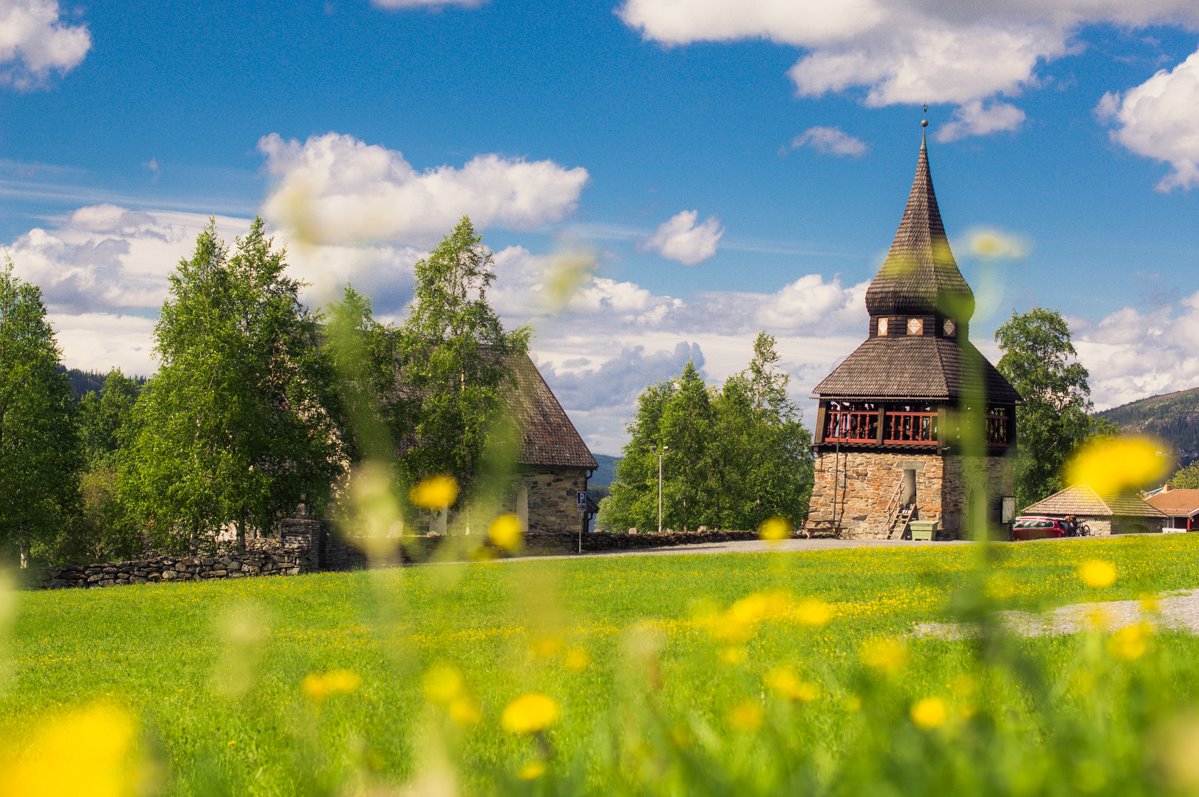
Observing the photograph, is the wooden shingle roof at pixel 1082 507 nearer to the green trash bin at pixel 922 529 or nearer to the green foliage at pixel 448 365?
the green trash bin at pixel 922 529

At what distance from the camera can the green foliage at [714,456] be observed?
65.6 meters

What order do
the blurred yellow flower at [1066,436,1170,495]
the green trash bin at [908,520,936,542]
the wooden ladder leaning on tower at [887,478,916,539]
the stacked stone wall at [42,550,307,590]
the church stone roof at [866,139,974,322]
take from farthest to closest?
1. the church stone roof at [866,139,974,322]
2. the wooden ladder leaning on tower at [887,478,916,539]
3. the green trash bin at [908,520,936,542]
4. the stacked stone wall at [42,550,307,590]
5. the blurred yellow flower at [1066,436,1170,495]

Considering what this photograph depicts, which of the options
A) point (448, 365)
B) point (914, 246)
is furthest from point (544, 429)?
point (914, 246)

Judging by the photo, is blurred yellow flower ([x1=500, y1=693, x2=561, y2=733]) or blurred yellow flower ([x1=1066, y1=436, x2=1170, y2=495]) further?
blurred yellow flower ([x1=500, y1=693, x2=561, y2=733])

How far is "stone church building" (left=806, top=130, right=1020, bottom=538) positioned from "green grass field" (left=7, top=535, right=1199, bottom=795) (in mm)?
27320

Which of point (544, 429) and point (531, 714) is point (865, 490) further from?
point (531, 714)

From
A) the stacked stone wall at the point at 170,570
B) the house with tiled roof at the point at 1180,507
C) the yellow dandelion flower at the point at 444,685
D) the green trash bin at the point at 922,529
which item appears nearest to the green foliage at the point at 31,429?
the stacked stone wall at the point at 170,570

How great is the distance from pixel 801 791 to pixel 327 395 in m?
32.9

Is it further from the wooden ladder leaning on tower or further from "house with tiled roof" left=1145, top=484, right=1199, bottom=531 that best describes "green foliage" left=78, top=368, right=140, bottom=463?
"house with tiled roof" left=1145, top=484, right=1199, bottom=531

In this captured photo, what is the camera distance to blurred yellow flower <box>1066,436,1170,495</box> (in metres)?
2.10

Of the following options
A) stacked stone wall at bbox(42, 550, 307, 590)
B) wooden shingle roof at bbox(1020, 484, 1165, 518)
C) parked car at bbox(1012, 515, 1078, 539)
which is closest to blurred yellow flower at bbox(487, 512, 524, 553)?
stacked stone wall at bbox(42, 550, 307, 590)

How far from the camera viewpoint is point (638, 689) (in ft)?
15.4

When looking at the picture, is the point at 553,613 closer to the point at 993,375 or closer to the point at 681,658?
the point at 681,658

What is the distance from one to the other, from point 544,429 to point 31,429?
17.9 metres
